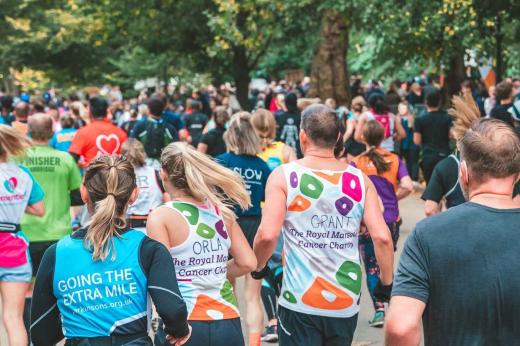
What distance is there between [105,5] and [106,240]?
79.2 ft

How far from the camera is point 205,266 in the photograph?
4992mm

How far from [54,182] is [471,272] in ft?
17.2

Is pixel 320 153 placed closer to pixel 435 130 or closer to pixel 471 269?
pixel 471 269

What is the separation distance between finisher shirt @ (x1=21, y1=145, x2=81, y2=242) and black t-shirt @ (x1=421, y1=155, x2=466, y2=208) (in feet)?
9.19

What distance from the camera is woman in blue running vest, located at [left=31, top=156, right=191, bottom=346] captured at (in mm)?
4219

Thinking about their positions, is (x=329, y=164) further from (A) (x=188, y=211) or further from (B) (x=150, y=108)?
(B) (x=150, y=108)

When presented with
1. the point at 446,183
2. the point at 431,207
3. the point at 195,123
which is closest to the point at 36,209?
the point at 431,207

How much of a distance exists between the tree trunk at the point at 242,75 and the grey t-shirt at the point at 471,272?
79.1ft

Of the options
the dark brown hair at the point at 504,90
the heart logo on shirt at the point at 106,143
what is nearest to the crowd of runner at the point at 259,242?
the heart logo on shirt at the point at 106,143

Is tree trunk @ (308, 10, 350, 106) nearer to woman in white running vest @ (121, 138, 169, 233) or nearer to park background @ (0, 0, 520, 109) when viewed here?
park background @ (0, 0, 520, 109)

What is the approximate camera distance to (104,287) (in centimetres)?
423

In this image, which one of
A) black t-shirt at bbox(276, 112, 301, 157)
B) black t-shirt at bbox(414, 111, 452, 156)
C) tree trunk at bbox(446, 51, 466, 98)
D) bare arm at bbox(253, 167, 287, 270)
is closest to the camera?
bare arm at bbox(253, 167, 287, 270)

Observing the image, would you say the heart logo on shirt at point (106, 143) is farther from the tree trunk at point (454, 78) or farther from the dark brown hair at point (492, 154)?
the tree trunk at point (454, 78)

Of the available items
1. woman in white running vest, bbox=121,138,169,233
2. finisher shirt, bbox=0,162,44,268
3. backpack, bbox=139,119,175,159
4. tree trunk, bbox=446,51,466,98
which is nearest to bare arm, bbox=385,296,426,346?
finisher shirt, bbox=0,162,44,268
